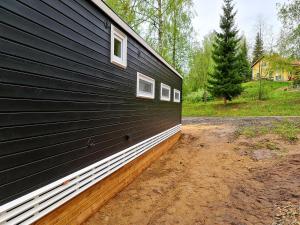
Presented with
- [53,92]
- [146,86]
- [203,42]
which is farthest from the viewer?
[203,42]

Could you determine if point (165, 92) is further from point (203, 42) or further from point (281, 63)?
point (203, 42)

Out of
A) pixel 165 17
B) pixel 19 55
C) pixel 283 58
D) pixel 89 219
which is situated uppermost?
pixel 165 17

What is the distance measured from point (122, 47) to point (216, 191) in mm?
3213

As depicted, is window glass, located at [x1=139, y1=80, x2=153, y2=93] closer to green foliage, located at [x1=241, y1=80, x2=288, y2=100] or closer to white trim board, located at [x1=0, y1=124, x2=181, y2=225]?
white trim board, located at [x1=0, y1=124, x2=181, y2=225]

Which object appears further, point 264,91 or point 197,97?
point 197,97

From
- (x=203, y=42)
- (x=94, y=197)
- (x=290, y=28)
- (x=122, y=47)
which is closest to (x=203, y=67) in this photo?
(x=203, y=42)

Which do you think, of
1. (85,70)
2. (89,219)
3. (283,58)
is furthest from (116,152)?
(283,58)

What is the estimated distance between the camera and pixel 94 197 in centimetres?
371

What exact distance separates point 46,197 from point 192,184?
10.7 ft

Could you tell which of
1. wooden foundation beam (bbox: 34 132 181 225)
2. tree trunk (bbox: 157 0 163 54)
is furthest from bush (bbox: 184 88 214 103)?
wooden foundation beam (bbox: 34 132 181 225)

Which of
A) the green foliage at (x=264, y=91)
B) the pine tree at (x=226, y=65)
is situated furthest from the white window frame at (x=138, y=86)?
the green foliage at (x=264, y=91)

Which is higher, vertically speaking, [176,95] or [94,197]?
[176,95]

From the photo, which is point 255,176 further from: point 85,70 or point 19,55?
point 19,55

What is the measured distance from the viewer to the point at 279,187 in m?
4.68
